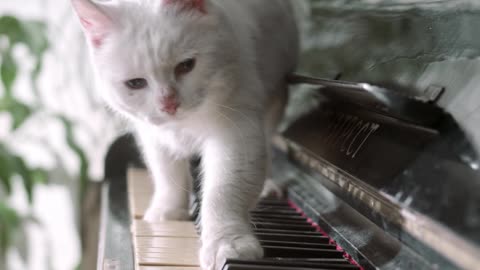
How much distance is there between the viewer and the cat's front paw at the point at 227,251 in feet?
3.42

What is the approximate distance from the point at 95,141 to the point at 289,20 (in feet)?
3.73

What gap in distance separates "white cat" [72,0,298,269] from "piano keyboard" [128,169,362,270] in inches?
1.8

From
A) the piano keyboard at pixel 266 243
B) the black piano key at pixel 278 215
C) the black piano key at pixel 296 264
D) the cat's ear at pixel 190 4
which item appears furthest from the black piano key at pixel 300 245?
the cat's ear at pixel 190 4

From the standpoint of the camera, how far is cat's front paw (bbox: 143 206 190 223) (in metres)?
1.42

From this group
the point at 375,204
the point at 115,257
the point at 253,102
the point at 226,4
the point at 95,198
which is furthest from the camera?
the point at 95,198

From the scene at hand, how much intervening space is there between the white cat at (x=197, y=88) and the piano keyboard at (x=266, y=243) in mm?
46

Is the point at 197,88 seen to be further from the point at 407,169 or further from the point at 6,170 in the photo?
the point at 6,170

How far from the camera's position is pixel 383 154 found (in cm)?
100

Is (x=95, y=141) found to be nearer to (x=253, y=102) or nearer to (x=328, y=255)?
(x=253, y=102)

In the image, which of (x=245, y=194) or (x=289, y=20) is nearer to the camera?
(x=245, y=194)

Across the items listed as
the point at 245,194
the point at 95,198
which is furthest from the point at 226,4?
the point at 95,198

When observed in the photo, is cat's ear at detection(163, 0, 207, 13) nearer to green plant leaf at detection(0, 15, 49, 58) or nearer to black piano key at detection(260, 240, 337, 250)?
black piano key at detection(260, 240, 337, 250)

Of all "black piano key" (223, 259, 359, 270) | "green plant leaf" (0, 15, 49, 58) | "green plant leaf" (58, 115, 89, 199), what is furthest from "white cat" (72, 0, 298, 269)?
"green plant leaf" (0, 15, 49, 58)

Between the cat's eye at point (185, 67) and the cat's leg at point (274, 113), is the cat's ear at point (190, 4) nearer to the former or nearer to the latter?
the cat's eye at point (185, 67)
